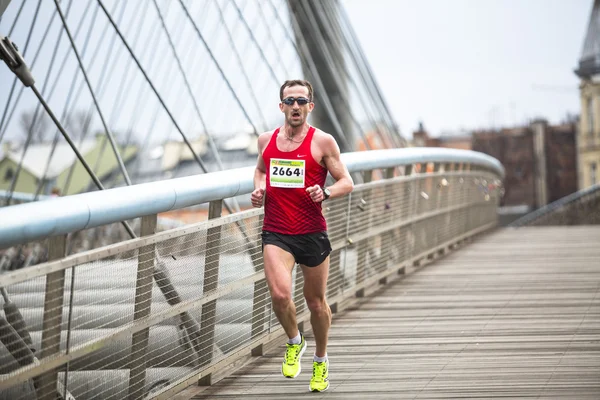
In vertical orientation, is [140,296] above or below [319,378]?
above

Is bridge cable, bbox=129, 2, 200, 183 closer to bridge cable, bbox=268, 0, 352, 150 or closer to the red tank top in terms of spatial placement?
bridge cable, bbox=268, 0, 352, 150

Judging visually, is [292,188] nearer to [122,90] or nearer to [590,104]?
[122,90]

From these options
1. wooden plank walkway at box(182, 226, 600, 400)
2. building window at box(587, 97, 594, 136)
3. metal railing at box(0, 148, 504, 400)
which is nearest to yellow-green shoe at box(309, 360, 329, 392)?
wooden plank walkway at box(182, 226, 600, 400)

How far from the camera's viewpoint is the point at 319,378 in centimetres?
552

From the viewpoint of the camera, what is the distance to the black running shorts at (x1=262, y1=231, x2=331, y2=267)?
5.30 metres

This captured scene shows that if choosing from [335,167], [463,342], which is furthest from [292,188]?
[463,342]

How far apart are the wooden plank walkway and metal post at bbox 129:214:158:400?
69cm

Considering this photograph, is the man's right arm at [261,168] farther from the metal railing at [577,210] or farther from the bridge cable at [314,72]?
the metal railing at [577,210]

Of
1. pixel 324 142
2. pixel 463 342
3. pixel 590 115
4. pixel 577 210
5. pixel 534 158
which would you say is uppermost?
pixel 590 115

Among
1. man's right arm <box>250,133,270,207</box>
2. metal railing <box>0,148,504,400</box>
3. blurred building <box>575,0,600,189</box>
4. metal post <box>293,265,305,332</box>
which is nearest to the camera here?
metal railing <box>0,148,504,400</box>

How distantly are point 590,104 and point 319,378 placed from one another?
2647 inches

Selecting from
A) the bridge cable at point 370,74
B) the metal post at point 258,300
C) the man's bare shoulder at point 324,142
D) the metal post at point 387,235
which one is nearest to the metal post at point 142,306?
the man's bare shoulder at point 324,142

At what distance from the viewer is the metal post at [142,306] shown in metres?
4.85

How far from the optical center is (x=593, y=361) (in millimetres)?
6059
